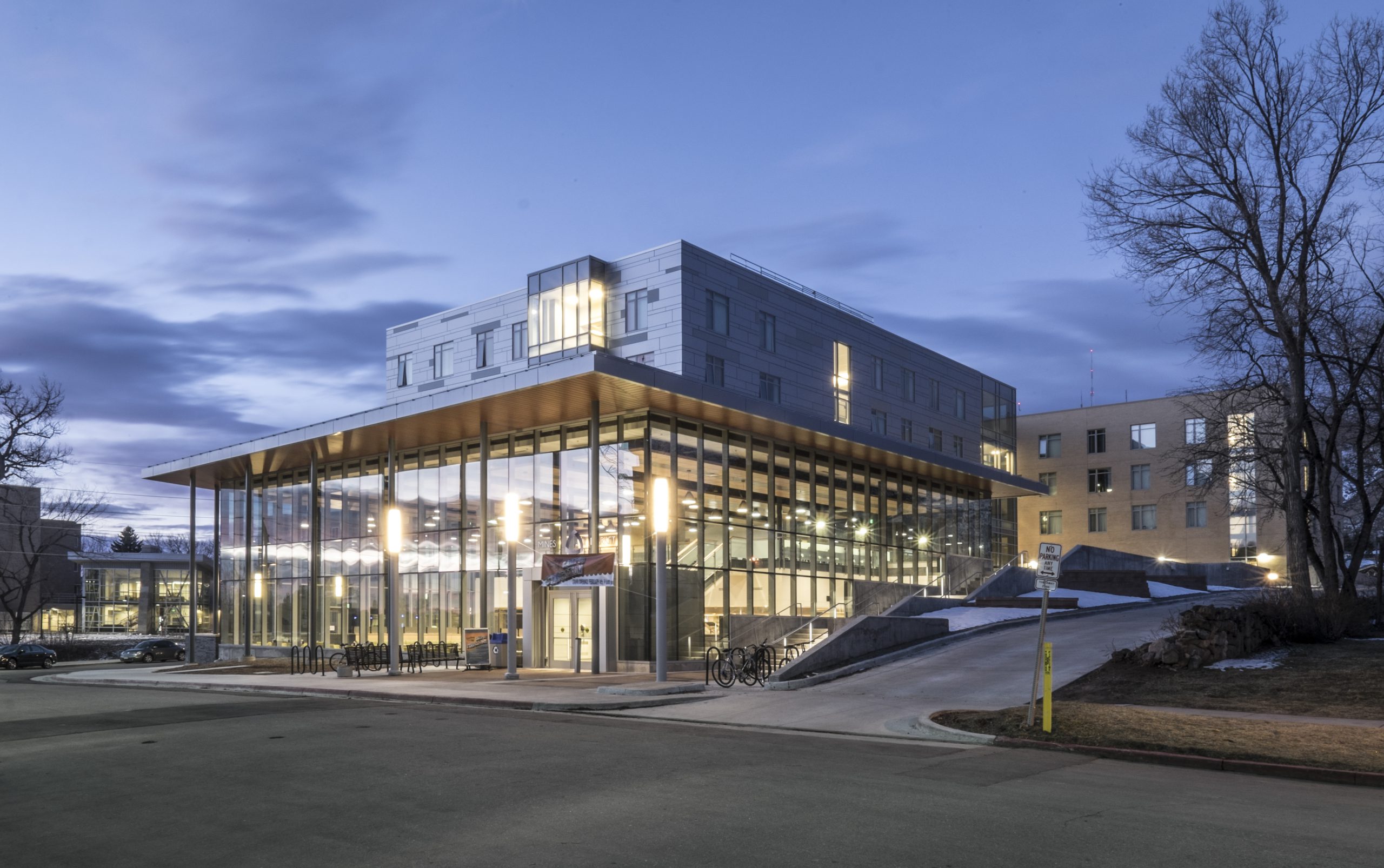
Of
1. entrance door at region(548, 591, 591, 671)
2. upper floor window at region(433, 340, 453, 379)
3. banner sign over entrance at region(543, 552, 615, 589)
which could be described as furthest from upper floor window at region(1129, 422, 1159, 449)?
banner sign over entrance at region(543, 552, 615, 589)

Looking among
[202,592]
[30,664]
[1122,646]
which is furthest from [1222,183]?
[30,664]

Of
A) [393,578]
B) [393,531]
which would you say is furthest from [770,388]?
[393,578]

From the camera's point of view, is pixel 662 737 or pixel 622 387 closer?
pixel 662 737

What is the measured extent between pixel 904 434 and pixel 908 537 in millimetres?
7650

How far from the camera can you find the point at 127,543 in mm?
146125

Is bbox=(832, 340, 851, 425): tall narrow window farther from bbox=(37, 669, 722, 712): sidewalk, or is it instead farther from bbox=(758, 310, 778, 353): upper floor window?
bbox=(37, 669, 722, 712): sidewalk

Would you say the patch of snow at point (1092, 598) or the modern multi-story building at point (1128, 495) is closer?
the patch of snow at point (1092, 598)

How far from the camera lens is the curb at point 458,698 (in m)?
21.5

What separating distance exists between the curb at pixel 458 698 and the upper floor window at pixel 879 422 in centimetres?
2801

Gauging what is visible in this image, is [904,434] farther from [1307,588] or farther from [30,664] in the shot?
[30,664]

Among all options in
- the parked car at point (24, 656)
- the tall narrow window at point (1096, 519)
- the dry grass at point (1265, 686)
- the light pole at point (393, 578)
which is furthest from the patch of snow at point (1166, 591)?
the parked car at point (24, 656)

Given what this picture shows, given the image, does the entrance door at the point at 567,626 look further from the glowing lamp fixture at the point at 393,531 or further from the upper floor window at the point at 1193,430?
the upper floor window at the point at 1193,430

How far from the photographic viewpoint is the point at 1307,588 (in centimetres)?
2784

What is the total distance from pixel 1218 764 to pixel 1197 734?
66.2 inches
